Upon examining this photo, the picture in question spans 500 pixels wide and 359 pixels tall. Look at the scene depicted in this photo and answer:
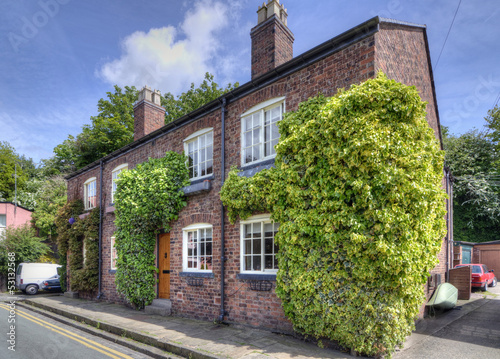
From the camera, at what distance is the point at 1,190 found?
125ft

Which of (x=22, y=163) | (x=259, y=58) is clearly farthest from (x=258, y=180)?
(x=22, y=163)

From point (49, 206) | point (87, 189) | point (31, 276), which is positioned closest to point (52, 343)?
point (87, 189)

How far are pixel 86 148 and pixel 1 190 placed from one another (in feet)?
55.2

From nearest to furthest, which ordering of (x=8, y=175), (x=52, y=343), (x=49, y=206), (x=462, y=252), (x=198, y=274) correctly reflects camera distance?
(x=52, y=343) → (x=198, y=274) → (x=462, y=252) → (x=49, y=206) → (x=8, y=175)

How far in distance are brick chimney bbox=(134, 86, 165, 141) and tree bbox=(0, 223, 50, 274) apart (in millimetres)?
13304

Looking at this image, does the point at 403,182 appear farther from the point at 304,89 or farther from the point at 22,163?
the point at 22,163

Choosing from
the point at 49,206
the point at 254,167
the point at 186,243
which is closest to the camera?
the point at 254,167

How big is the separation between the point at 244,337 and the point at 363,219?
147 inches

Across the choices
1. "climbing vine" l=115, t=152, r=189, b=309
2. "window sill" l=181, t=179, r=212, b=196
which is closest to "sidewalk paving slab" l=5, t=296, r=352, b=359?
"climbing vine" l=115, t=152, r=189, b=309

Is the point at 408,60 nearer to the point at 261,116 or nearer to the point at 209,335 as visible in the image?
the point at 261,116

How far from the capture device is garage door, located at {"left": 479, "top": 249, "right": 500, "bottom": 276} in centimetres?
2484

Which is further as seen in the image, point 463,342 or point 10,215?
point 10,215

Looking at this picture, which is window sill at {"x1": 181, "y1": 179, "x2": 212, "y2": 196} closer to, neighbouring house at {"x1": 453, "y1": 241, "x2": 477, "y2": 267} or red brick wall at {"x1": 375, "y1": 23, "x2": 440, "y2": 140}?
red brick wall at {"x1": 375, "y1": 23, "x2": 440, "y2": 140}

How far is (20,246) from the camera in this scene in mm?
22000
